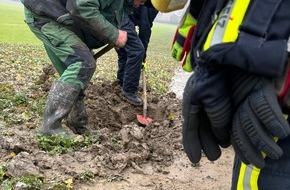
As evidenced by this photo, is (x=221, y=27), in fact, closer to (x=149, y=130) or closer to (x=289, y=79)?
(x=289, y=79)

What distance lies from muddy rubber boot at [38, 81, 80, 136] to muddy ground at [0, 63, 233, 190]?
7.0 inches

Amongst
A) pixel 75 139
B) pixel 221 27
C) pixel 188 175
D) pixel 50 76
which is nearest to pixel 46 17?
pixel 75 139

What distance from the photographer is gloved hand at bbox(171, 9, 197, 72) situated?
Result: 1.71 m

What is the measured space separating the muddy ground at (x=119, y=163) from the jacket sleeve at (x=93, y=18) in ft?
3.17

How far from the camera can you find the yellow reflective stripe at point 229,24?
138cm

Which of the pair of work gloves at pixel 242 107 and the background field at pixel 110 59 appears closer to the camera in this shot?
the pair of work gloves at pixel 242 107

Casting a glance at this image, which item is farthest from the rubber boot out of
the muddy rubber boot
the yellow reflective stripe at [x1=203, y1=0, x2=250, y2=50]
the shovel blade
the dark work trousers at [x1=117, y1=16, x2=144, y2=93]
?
the yellow reflective stripe at [x1=203, y1=0, x2=250, y2=50]

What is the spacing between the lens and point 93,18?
4.03 metres

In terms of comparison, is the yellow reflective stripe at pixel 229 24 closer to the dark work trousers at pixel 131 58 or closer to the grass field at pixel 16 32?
the dark work trousers at pixel 131 58

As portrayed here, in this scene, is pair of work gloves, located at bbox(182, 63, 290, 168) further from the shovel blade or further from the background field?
the background field

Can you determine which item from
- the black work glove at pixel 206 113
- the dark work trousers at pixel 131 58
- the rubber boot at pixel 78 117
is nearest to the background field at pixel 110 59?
the dark work trousers at pixel 131 58

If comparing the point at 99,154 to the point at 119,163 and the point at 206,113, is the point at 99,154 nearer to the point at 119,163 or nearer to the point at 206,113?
the point at 119,163

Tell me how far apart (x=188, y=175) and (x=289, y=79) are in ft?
7.69

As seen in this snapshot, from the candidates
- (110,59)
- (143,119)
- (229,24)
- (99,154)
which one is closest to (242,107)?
(229,24)
